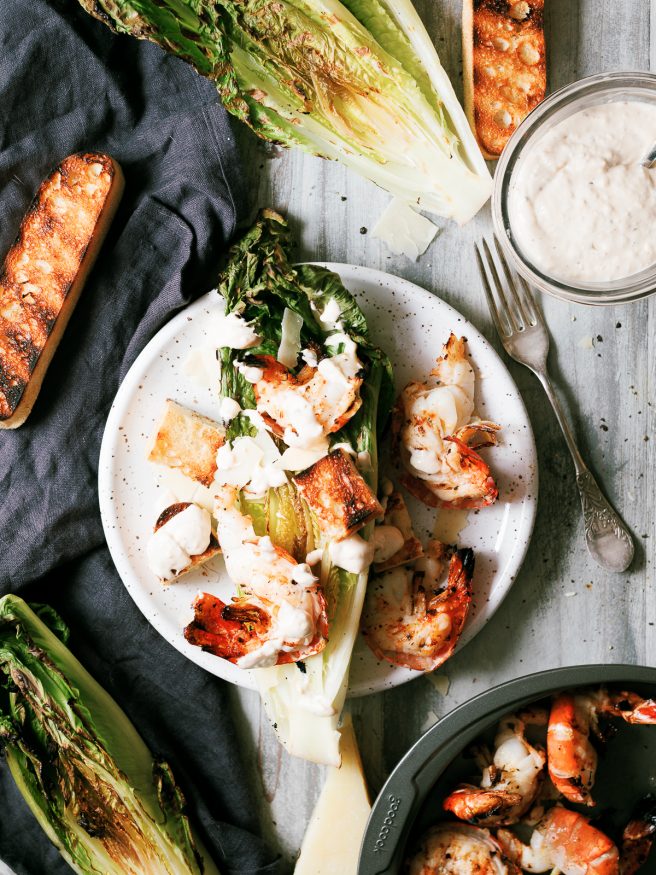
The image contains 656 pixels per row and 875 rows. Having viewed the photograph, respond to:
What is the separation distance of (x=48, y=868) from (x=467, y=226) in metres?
2.82

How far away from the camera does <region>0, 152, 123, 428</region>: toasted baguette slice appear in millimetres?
2787

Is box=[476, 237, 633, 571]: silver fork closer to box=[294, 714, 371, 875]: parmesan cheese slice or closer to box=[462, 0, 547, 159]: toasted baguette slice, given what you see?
box=[462, 0, 547, 159]: toasted baguette slice

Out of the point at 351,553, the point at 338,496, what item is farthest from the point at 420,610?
the point at 338,496

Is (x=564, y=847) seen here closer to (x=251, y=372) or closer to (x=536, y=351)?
(x=536, y=351)

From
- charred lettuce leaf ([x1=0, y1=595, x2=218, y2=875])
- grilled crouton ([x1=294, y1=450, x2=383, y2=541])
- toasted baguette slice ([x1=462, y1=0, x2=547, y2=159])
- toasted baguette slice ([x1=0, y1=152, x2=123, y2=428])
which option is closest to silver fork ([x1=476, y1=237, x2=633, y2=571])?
toasted baguette slice ([x1=462, y1=0, x2=547, y2=159])

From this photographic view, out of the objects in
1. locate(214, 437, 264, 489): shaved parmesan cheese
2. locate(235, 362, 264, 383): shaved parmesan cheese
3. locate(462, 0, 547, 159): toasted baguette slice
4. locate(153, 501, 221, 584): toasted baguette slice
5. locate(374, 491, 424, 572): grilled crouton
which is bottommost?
locate(374, 491, 424, 572): grilled crouton

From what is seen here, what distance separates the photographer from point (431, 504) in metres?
2.67

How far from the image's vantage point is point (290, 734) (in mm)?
2617

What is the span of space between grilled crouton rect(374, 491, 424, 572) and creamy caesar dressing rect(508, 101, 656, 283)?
0.88 meters

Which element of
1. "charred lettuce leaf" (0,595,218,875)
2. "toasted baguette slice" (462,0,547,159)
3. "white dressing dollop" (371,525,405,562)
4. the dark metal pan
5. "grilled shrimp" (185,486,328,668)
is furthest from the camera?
"charred lettuce leaf" (0,595,218,875)

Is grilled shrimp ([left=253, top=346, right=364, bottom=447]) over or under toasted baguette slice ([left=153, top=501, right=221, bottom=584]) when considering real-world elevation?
over

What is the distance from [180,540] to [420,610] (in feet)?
2.68

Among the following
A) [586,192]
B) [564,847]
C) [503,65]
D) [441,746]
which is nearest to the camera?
[441,746]

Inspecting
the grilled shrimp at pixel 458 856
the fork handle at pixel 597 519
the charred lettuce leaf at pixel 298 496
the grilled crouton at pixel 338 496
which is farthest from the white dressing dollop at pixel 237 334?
the grilled shrimp at pixel 458 856
